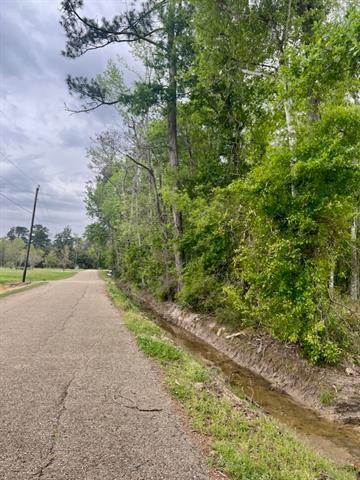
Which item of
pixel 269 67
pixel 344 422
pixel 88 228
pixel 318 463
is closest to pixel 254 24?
pixel 269 67

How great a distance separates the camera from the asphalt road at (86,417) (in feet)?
10.0

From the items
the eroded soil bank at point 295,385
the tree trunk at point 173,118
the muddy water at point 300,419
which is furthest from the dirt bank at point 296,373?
the tree trunk at point 173,118

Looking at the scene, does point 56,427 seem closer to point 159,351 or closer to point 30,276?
point 159,351

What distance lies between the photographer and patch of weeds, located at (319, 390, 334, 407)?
625 cm

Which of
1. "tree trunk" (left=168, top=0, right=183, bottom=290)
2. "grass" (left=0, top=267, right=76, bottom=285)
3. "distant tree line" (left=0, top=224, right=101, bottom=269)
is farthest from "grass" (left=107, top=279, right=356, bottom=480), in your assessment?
"distant tree line" (left=0, top=224, right=101, bottom=269)

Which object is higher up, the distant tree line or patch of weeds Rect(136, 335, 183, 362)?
the distant tree line

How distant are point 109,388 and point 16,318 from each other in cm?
707

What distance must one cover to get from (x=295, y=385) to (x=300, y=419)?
4.16ft

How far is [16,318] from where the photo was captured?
35.7ft

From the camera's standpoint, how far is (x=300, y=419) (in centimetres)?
592

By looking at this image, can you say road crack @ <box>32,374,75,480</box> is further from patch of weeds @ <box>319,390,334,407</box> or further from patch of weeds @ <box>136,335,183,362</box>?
patch of weeds @ <box>319,390,334,407</box>

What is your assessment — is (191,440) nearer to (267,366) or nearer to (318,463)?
(318,463)

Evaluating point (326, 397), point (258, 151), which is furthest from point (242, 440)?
point (258, 151)

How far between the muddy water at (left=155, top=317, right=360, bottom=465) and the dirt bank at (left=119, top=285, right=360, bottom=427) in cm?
20
